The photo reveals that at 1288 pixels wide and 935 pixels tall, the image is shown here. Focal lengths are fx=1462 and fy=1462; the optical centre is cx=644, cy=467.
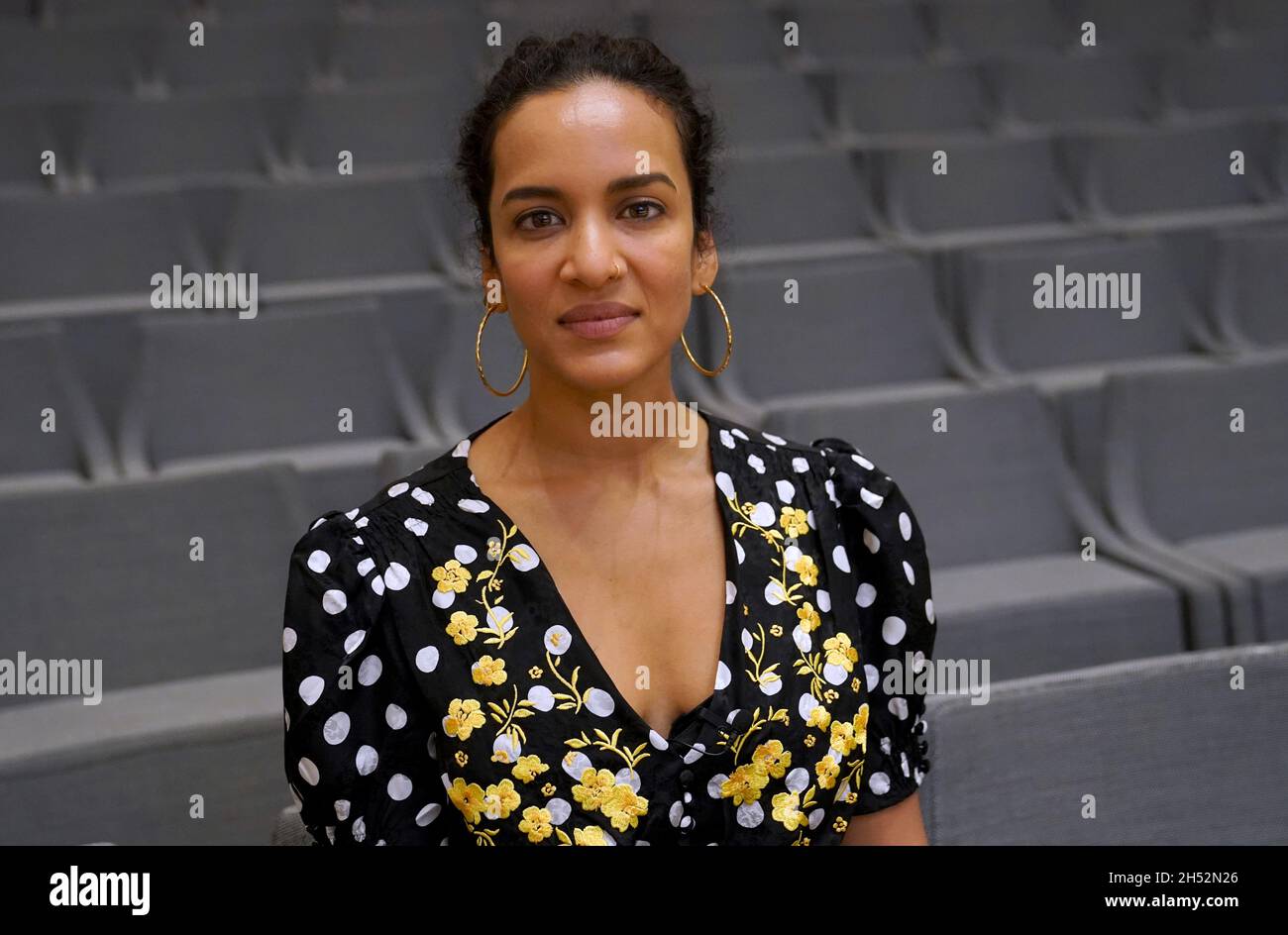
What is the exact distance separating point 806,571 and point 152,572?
488 mm

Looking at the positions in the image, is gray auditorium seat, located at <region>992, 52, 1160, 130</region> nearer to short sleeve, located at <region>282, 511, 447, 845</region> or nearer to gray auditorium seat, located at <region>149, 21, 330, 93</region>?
gray auditorium seat, located at <region>149, 21, 330, 93</region>

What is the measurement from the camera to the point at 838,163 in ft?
4.80

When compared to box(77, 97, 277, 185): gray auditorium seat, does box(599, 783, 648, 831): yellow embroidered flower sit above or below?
below

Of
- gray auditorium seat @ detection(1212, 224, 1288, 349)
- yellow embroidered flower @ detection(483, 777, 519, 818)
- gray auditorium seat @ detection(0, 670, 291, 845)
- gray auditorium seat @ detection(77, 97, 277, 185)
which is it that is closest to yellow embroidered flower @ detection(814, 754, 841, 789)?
yellow embroidered flower @ detection(483, 777, 519, 818)

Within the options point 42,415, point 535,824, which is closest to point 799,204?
point 42,415

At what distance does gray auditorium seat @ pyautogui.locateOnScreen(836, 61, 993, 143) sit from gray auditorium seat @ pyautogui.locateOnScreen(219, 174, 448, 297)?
545 mm

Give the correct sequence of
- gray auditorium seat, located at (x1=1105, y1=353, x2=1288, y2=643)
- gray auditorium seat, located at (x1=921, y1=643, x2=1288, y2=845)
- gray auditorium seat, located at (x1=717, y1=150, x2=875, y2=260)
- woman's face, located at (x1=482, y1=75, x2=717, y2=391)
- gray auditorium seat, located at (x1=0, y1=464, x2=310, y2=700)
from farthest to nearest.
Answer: gray auditorium seat, located at (x1=717, y1=150, x2=875, y2=260) → gray auditorium seat, located at (x1=1105, y1=353, x2=1288, y2=643) → gray auditorium seat, located at (x1=0, y1=464, x2=310, y2=700) → gray auditorium seat, located at (x1=921, y1=643, x2=1288, y2=845) → woman's face, located at (x1=482, y1=75, x2=717, y2=391)

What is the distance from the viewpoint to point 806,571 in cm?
51

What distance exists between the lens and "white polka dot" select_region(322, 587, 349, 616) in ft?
1.51

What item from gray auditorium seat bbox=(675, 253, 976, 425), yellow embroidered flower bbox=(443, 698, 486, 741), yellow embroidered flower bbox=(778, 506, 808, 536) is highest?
gray auditorium seat bbox=(675, 253, 976, 425)

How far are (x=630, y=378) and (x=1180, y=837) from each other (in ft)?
1.11

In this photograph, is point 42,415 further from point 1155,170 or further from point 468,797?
point 1155,170

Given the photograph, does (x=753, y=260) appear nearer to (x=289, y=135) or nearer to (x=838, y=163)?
(x=838, y=163)

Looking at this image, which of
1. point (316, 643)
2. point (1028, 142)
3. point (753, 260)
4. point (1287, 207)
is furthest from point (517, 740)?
point (1287, 207)
